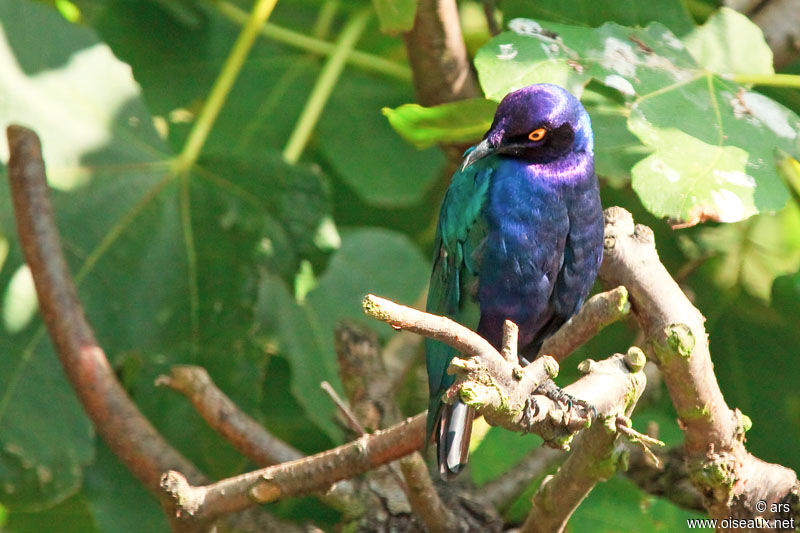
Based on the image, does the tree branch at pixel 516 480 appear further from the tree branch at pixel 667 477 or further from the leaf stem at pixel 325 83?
the leaf stem at pixel 325 83

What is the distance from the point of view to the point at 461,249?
206 centimetres

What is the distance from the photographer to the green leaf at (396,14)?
215 centimetres

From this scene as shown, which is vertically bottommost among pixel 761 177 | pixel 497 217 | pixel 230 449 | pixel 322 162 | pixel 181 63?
pixel 230 449

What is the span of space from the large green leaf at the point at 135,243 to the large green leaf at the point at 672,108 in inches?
28.1

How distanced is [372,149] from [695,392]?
64.7 inches

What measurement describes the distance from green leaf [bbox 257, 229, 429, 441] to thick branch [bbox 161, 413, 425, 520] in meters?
0.80

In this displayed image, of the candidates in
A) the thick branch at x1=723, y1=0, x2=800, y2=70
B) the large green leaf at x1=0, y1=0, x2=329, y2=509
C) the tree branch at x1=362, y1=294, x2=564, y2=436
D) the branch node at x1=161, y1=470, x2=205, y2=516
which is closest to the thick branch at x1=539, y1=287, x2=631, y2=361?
the tree branch at x1=362, y1=294, x2=564, y2=436

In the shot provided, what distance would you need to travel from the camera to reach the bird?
1.93 meters

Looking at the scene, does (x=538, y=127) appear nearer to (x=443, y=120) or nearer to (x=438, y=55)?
(x=443, y=120)

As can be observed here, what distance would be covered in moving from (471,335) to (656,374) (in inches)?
51.3

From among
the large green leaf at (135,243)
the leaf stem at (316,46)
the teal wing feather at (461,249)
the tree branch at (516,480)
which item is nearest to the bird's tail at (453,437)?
the teal wing feather at (461,249)

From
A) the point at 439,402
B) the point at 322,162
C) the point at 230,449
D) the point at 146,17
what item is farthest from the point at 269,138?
the point at 439,402

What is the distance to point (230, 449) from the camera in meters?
2.62

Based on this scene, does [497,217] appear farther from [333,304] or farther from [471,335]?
[333,304]
